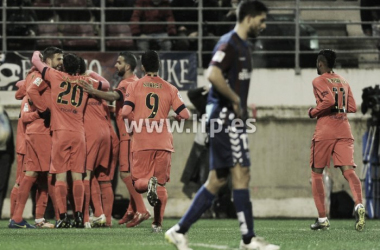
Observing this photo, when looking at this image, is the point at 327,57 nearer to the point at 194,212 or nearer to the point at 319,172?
the point at 319,172

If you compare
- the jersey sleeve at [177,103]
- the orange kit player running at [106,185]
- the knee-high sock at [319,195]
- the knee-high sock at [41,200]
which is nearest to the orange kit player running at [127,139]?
the orange kit player running at [106,185]

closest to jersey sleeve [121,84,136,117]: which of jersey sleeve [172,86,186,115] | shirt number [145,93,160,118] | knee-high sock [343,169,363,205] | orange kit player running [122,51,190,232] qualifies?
orange kit player running [122,51,190,232]

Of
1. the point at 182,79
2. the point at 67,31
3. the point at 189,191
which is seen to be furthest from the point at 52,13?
the point at 189,191

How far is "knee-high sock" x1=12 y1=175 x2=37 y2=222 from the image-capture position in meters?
14.2

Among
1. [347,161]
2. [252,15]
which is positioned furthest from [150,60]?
[252,15]

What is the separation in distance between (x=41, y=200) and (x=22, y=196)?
471 mm

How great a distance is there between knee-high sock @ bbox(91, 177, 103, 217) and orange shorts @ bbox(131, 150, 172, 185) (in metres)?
1.82

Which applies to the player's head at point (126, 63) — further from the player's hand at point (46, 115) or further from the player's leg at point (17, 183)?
the player's leg at point (17, 183)

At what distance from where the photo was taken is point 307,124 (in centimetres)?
1847

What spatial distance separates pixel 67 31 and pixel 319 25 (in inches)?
195

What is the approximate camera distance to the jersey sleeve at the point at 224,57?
27.8 ft

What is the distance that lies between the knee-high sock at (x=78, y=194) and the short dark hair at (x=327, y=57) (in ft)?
11.9

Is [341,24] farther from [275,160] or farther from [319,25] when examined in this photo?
[275,160]

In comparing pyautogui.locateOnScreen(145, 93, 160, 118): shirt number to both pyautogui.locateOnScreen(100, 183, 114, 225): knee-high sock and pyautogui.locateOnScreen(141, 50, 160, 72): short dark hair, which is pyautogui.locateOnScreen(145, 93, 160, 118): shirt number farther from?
pyautogui.locateOnScreen(100, 183, 114, 225): knee-high sock
